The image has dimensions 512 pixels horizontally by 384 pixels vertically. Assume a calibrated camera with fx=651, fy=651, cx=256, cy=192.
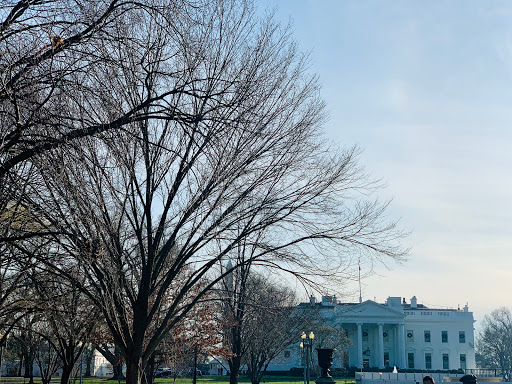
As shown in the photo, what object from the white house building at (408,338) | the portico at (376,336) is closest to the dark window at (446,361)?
the white house building at (408,338)

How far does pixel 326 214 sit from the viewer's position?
53.4 feet

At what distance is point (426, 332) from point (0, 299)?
273 ft

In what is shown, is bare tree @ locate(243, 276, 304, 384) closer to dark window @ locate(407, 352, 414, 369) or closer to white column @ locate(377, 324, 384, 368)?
white column @ locate(377, 324, 384, 368)

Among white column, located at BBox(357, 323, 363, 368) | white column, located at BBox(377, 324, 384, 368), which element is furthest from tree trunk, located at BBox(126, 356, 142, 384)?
white column, located at BBox(377, 324, 384, 368)

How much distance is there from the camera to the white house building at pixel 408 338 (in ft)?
288

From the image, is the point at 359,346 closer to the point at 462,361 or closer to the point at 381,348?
the point at 381,348

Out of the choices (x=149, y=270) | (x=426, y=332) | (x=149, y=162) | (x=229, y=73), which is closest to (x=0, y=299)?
(x=149, y=270)

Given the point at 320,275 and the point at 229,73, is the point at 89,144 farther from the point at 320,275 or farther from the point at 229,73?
the point at 320,275

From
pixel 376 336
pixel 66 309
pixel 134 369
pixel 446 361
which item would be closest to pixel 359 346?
pixel 376 336

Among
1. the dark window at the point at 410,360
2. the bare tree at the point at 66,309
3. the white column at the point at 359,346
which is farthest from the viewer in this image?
the dark window at the point at 410,360

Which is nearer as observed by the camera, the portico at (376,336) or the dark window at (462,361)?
the portico at (376,336)

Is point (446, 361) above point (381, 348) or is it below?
below

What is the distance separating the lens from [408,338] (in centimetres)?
9244

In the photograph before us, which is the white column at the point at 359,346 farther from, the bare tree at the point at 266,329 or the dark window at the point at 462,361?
the bare tree at the point at 266,329
